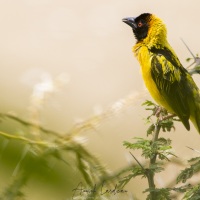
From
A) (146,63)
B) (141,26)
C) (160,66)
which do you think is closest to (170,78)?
(160,66)

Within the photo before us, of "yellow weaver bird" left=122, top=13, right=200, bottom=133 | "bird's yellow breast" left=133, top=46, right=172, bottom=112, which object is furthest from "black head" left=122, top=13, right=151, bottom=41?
"bird's yellow breast" left=133, top=46, right=172, bottom=112

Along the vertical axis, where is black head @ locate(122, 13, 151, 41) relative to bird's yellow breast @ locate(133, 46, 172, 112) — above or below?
above

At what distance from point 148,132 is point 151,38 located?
96.1 inches

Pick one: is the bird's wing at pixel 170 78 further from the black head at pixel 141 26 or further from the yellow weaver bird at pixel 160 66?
the black head at pixel 141 26

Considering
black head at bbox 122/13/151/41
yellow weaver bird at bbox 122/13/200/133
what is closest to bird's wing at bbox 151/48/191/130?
yellow weaver bird at bbox 122/13/200/133

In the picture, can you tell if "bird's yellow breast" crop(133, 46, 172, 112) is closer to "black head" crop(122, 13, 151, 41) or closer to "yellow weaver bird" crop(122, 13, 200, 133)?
"yellow weaver bird" crop(122, 13, 200, 133)

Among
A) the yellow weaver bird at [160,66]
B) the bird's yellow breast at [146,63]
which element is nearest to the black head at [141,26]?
the yellow weaver bird at [160,66]

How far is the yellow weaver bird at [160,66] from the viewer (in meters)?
3.01

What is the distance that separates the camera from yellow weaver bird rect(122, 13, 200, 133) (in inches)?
119

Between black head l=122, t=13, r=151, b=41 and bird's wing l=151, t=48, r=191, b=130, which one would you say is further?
black head l=122, t=13, r=151, b=41

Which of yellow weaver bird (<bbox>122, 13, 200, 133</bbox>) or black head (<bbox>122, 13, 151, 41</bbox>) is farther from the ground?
black head (<bbox>122, 13, 151, 41</bbox>)

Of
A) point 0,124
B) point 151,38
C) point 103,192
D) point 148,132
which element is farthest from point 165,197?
point 151,38

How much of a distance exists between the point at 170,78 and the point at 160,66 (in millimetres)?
142

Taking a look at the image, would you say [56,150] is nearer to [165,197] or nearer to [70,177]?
[70,177]
